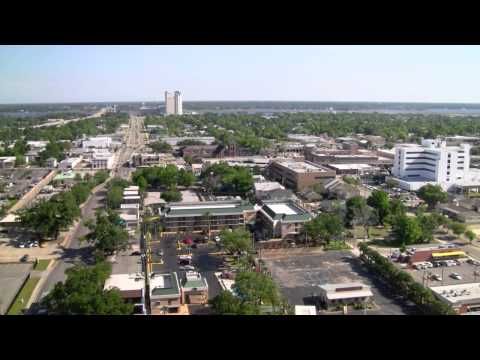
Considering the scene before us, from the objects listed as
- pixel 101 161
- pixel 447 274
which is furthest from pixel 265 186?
pixel 101 161

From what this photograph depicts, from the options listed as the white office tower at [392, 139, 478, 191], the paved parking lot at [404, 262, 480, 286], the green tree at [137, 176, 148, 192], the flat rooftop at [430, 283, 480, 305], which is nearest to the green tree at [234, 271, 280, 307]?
the flat rooftop at [430, 283, 480, 305]

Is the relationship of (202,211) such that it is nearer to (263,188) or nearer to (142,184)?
(263,188)

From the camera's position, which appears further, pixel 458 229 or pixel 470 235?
pixel 458 229

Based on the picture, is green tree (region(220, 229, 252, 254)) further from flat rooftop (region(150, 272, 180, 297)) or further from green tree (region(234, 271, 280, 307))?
green tree (region(234, 271, 280, 307))

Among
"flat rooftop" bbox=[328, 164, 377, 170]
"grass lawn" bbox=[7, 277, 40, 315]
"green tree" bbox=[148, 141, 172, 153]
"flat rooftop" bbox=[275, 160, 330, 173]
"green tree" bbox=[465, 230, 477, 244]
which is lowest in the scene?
"grass lawn" bbox=[7, 277, 40, 315]
